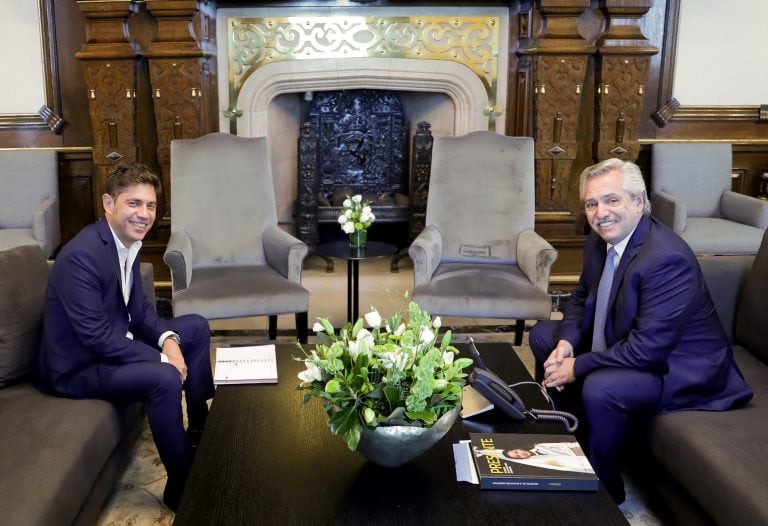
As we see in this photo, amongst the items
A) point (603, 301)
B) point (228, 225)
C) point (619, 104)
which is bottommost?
point (603, 301)

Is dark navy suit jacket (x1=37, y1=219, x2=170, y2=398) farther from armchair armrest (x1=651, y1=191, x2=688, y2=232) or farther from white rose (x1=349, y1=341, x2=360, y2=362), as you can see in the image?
armchair armrest (x1=651, y1=191, x2=688, y2=232)

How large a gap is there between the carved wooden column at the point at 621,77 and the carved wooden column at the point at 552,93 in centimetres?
14

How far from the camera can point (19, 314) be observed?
2.36 m

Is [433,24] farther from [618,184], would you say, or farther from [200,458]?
[200,458]

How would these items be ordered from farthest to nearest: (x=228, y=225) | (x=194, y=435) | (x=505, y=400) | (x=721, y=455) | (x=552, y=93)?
1. (x=552, y=93)
2. (x=228, y=225)
3. (x=194, y=435)
4. (x=505, y=400)
5. (x=721, y=455)

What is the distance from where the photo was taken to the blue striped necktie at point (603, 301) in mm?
2492

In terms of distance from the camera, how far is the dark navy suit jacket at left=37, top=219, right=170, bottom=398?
2.26 m

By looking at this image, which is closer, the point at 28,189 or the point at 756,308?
A: the point at 756,308

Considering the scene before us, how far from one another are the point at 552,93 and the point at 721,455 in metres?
3.23

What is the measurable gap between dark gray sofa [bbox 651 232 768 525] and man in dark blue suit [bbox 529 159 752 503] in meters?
0.08

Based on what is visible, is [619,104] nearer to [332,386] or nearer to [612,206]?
[612,206]

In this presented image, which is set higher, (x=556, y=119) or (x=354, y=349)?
(x=556, y=119)

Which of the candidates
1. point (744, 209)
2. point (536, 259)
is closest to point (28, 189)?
point (536, 259)

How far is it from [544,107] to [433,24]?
902 millimetres
